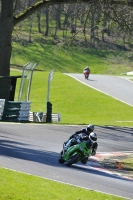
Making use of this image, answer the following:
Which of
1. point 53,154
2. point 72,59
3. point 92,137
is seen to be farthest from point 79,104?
point 72,59

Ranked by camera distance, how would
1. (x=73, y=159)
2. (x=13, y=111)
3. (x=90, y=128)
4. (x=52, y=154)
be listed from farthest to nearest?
(x=13, y=111) < (x=52, y=154) < (x=90, y=128) < (x=73, y=159)

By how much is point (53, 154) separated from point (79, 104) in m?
26.7

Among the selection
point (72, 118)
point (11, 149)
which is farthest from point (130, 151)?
point (72, 118)

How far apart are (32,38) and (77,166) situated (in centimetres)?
8204

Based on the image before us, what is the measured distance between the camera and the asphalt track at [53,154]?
522 inches

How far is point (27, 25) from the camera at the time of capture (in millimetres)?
99625

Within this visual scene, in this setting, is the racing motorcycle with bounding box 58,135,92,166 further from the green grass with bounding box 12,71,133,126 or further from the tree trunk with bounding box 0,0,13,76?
the green grass with bounding box 12,71,133,126

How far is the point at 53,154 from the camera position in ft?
56.2

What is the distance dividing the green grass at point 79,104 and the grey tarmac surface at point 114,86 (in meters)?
1.04

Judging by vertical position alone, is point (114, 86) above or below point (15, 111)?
below

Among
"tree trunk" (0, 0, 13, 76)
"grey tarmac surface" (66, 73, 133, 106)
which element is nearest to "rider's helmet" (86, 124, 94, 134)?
"tree trunk" (0, 0, 13, 76)

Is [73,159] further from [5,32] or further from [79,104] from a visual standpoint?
[79,104]

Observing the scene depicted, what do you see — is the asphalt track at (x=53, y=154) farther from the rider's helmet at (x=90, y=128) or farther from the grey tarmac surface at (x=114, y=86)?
the grey tarmac surface at (x=114, y=86)

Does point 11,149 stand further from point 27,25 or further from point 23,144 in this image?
point 27,25
